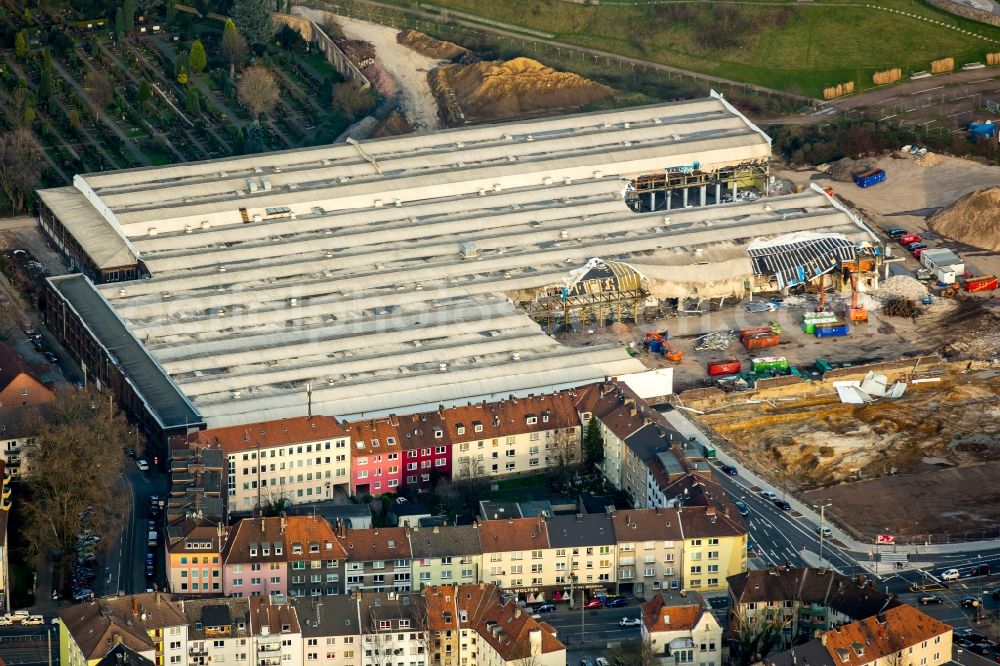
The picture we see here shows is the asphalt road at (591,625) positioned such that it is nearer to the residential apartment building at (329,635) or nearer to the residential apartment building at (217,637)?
the residential apartment building at (329,635)

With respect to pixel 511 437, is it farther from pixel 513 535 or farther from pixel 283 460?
pixel 513 535

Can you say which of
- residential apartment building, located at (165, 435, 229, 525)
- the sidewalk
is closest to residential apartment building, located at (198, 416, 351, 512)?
residential apartment building, located at (165, 435, 229, 525)

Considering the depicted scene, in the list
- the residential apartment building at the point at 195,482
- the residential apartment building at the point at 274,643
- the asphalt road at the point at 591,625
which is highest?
the residential apartment building at the point at 195,482

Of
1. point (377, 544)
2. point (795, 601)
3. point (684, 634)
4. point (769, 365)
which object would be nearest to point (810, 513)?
point (795, 601)

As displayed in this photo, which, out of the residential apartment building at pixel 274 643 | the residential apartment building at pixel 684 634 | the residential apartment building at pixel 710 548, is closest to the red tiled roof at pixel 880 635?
the residential apartment building at pixel 684 634

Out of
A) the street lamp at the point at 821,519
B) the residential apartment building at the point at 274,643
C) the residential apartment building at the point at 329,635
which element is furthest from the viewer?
the street lamp at the point at 821,519

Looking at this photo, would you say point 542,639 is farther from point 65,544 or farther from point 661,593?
point 65,544

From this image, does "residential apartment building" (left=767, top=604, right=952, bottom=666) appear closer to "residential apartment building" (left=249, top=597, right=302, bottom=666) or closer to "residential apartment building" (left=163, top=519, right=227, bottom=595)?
"residential apartment building" (left=249, top=597, right=302, bottom=666)
